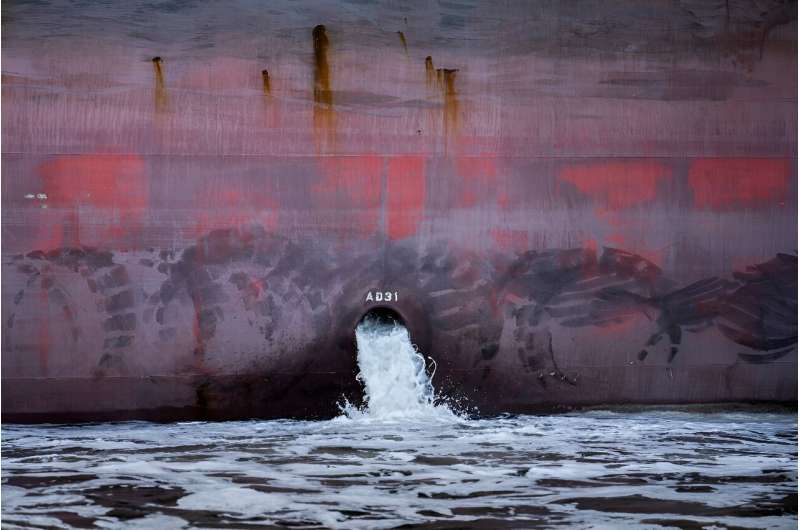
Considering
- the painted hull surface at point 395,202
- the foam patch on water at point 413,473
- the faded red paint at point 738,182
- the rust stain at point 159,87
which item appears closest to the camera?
the foam patch on water at point 413,473

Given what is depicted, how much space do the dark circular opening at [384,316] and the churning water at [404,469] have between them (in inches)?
2.7

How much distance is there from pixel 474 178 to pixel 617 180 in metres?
1.02

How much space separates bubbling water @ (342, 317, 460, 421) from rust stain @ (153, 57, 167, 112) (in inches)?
81.5

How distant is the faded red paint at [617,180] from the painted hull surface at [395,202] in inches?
0.6

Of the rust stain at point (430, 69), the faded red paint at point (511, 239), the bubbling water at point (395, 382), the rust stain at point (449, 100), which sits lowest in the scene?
the bubbling water at point (395, 382)

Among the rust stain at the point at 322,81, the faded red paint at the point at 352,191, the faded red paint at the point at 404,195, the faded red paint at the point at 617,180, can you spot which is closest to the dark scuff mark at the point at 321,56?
the rust stain at the point at 322,81

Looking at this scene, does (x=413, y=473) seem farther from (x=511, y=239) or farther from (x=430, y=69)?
(x=430, y=69)

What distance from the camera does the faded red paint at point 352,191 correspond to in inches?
320

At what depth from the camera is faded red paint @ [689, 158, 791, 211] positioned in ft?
27.3

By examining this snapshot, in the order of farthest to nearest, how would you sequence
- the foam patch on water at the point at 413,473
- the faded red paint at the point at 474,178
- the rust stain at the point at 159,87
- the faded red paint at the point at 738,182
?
the faded red paint at the point at 738,182, the faded red paint at the point at 474,178, the rust stain at the point at 159,87, the foam patch on water at the point at 413,473

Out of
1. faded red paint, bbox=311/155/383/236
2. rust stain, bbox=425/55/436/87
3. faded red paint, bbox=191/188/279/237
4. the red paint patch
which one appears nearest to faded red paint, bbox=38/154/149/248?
the red paint patch

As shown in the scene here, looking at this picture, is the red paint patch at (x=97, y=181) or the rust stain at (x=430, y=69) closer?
the red paint patch at (x=97, y=181)

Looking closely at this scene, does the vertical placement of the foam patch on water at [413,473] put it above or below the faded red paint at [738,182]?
below

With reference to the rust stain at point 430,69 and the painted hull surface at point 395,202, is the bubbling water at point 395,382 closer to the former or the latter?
the painted hull surface at point 395,202
